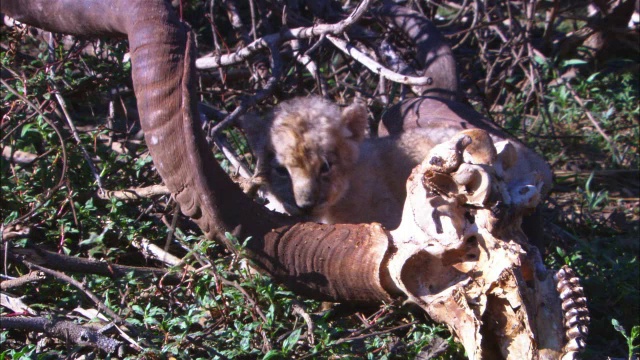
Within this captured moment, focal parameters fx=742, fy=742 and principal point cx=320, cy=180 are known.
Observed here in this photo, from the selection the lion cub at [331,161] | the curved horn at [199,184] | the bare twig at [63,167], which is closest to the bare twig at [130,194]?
the bare twig at [63,167]

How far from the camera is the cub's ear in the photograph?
16.9 ft

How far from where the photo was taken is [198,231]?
175 inches

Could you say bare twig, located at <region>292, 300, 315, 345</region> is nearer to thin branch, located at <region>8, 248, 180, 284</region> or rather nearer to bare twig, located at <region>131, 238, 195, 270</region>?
thin branch, located at <region>8, 248, 180, 284</region>

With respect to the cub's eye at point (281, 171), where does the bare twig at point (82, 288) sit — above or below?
below

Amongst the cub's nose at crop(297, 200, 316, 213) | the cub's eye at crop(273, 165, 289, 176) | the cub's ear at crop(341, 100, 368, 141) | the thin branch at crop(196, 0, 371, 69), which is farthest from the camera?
the cub's ear at crop(341, 100, 368, 141)

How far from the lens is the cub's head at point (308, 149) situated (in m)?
4.73

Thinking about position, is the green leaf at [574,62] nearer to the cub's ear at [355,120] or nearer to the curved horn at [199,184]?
the cub's ear at [355,120]

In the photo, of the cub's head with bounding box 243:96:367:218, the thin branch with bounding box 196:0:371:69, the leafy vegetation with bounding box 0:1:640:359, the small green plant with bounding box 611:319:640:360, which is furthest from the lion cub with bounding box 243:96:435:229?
the small green plant with bounding box 611:319:640:360

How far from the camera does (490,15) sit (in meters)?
7.66

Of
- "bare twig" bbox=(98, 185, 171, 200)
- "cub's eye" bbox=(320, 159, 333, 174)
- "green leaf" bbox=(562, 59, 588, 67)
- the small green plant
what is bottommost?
the small green plant

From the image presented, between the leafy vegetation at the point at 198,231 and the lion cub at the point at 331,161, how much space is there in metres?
0.63

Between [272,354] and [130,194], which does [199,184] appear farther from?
[130,194]

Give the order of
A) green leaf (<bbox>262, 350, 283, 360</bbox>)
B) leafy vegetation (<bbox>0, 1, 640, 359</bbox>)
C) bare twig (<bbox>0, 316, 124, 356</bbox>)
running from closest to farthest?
1. green leaf (<bbox>262, 350, 283, 360</bbox>)
2. bare twig (<bbox>0, 316, 124, 356</bbox>)
3. leafy vegetation (<bbox>0, 1, 640, 359</bbox>)

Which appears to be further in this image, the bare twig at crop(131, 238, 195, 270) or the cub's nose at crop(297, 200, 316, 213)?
the cub's nose at crop(297, 200, 316, 213)
